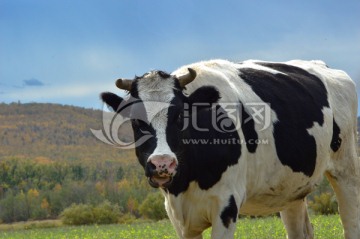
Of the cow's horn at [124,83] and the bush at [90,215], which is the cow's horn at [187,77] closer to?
the cow's horn at [124,83]

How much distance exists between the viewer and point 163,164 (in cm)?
678

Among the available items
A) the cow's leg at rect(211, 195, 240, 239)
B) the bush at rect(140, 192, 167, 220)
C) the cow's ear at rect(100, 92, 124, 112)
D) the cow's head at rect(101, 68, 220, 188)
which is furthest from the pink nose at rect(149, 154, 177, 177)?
the bush at rect(140, 192, 167, 220)

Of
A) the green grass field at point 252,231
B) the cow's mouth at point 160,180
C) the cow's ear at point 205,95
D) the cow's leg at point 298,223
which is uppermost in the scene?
the cow's ear at point 205,95

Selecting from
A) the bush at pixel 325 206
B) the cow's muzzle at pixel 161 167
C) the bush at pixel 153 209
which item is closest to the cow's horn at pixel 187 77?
the cow's muzzle at pixel 161 167

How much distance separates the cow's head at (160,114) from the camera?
271 inches

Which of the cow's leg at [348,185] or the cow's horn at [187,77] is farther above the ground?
the cow's horn at [187,77]

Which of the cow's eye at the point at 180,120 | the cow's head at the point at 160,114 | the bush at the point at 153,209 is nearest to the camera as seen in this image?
the cow's head at the point at 160,114

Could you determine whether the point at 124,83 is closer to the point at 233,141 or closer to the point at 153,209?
the point at 233,141

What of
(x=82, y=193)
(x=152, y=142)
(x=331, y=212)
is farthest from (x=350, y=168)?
(x=82, y=193)

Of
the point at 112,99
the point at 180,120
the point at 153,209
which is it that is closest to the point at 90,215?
the point at 153,209

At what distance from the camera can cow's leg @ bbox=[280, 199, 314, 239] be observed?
10.6 metres

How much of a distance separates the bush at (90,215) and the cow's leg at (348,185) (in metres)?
55.2

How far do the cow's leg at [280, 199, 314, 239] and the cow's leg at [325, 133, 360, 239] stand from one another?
651mm

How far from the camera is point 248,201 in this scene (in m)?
8.67
